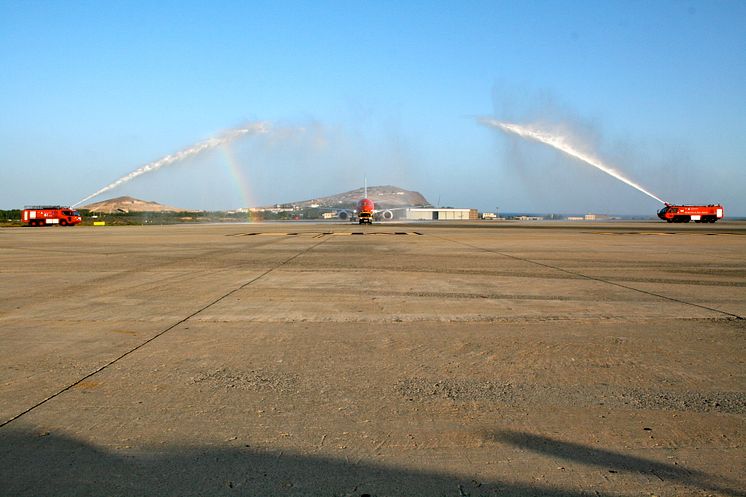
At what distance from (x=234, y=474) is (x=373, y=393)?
189 centimetres

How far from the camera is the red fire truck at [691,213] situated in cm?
7712

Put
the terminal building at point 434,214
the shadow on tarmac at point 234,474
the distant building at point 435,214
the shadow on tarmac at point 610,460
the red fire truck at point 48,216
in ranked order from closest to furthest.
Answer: the shadow on tarmac at point 234,474 → the shadow on tarmac at point 610,460 → the red fire truck at point 48,216 → the terminal building at point 434,214 → the distant building at point 435,214

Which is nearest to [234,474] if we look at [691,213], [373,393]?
[373,393]

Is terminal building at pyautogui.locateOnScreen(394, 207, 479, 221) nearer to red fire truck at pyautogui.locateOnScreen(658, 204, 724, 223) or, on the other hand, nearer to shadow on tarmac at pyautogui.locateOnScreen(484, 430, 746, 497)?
red fire truck at pyautogui.locateOnScreen(658, 204, 724, 223)

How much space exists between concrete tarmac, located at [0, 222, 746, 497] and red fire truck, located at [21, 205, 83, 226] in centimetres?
6038

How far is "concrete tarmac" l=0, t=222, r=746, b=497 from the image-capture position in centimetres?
377

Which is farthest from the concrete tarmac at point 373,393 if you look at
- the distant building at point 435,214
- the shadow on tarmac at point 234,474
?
the distant building at point 435,214

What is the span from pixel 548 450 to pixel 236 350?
13.9 ft

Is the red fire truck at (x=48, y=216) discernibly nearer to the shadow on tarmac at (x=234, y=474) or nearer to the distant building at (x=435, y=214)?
the shadow on tarmac at (x=234, y=474)

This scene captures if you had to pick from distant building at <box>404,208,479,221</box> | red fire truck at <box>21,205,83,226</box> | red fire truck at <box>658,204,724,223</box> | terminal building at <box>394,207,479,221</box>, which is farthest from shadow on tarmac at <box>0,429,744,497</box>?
distant building at <box>404,208,479,221</box>

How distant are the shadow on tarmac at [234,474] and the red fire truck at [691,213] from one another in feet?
271

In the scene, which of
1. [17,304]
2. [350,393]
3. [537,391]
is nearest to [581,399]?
[537,391]

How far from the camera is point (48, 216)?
64.7 meters

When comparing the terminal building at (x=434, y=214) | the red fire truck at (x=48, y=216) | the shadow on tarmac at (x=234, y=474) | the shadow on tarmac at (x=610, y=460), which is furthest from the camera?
the terminal building at (x=434, y=214)
